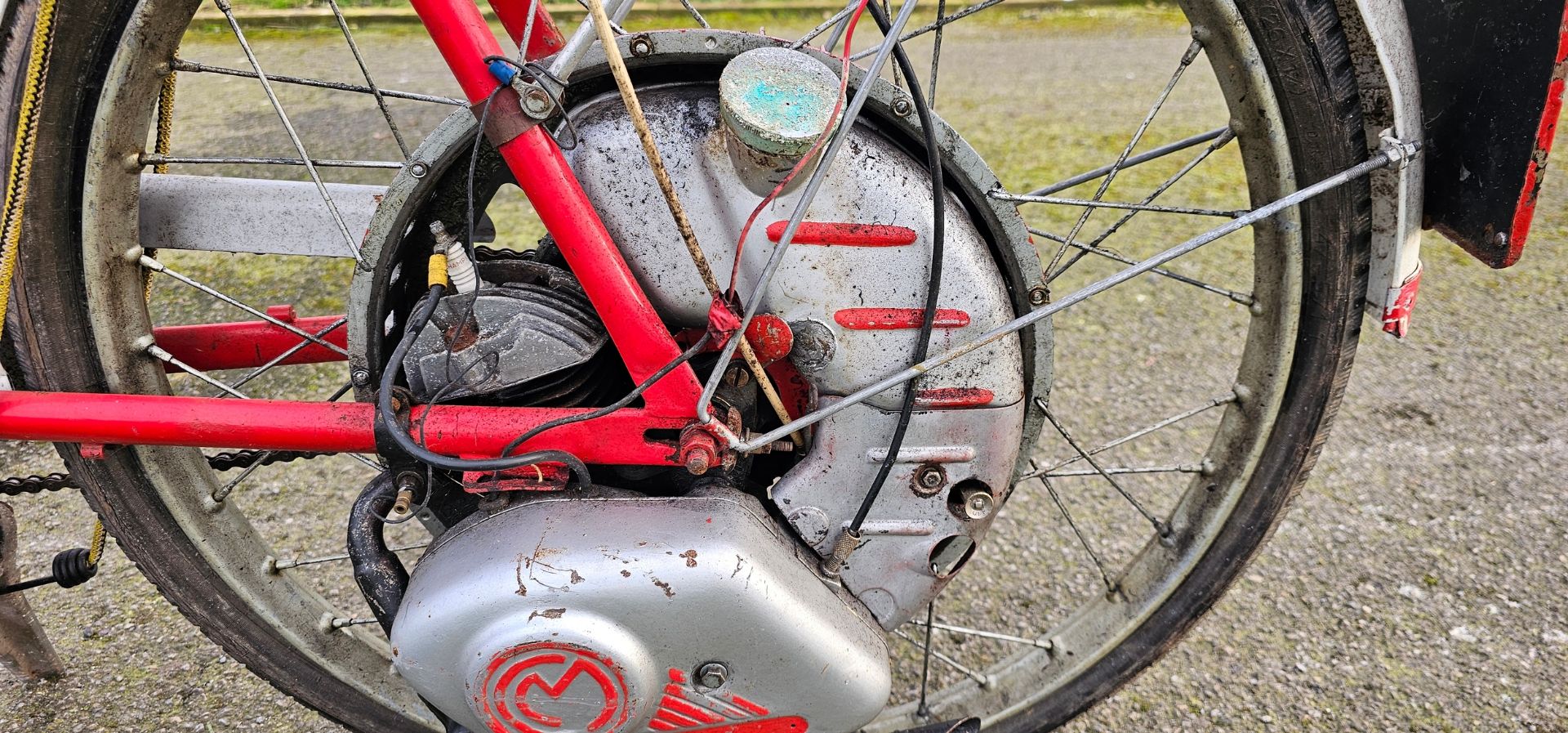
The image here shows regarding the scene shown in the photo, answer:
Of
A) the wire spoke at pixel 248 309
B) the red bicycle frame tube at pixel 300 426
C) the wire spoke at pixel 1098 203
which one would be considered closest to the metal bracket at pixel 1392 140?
the wire spoke at pixel 1098 203

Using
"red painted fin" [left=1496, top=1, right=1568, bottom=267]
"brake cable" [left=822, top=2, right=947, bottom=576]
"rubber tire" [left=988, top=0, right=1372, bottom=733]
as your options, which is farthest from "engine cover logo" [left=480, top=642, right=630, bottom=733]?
"red painted fin" [left=1496, top=1, right=1568, bottom=267]

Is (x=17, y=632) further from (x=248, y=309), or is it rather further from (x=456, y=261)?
(x=456, y=261)

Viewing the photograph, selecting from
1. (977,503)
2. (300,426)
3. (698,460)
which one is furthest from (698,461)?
(300,426)

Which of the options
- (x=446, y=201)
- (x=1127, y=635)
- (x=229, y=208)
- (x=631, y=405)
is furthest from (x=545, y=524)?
(x=1127, y=635)

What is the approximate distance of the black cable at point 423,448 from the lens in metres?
1.17

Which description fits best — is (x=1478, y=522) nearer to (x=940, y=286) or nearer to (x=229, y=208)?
(x=940, y=286)

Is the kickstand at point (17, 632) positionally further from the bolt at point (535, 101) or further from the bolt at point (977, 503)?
the bolt at point (977, 503)

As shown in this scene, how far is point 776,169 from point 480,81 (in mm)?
316

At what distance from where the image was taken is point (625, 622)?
1.16m

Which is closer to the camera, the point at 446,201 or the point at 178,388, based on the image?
the point at 446,201

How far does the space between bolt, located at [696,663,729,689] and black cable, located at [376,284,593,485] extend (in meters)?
0.26

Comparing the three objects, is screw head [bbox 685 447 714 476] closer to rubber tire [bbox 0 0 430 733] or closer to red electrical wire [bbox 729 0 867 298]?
red electrical wire [bbox 729 0 867 298]

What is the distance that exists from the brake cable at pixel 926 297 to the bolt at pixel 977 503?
107 mm

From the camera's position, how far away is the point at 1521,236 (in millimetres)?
1175
